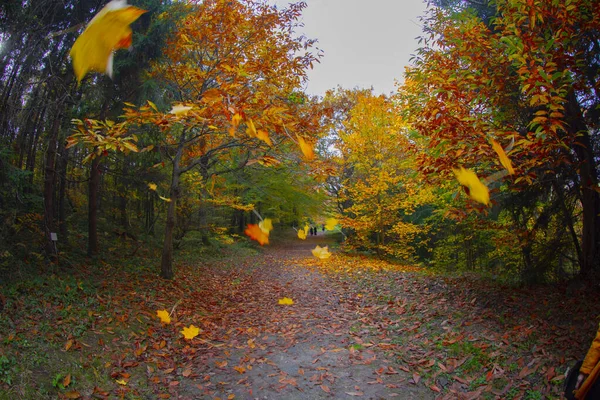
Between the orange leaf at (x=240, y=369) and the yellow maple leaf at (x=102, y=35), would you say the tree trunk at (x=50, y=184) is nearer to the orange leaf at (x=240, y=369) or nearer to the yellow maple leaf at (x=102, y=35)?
the orange leaf at (x=240, y=369)

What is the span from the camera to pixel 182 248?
47.6ft

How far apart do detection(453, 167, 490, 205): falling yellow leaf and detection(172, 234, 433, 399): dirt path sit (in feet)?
8.12

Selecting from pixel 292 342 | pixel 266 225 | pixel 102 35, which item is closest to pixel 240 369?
pixel 292 342

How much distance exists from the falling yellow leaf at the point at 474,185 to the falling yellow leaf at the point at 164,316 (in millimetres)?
5158

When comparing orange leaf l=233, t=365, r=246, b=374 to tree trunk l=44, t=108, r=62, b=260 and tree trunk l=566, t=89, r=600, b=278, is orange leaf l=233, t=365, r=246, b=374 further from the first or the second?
tree trunk l=566, t=89, r=600, b=278

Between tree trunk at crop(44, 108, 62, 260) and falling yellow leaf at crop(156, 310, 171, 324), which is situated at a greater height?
tree trunk at crop(44, 108, 62, 260)

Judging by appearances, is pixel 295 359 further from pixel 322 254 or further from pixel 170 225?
pixel 322 254

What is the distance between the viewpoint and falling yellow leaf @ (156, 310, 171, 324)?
5844 mm

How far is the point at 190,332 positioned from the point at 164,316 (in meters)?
0.79

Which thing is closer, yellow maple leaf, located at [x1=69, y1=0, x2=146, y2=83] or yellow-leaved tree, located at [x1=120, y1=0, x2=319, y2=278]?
yellow maple leaf, located at [x1=69, y1=0, x2=146, y2=83]

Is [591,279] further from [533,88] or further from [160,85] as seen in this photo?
[160,85]

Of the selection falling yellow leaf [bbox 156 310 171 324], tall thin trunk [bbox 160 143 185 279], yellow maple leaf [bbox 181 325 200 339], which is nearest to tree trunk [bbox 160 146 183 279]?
tall thin trunk [bbox 160 143 185 279]

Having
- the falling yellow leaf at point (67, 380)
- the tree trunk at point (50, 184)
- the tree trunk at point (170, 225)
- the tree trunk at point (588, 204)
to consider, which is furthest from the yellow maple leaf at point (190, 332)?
the tree trunk at point (588, 204)

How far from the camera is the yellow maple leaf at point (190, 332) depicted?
5.39 metres
